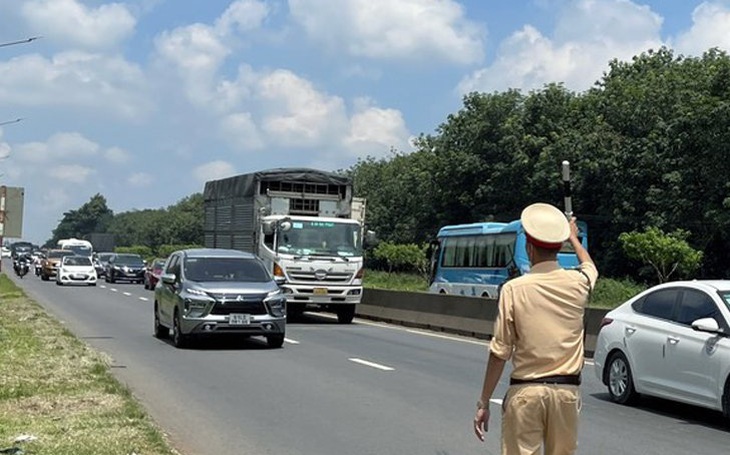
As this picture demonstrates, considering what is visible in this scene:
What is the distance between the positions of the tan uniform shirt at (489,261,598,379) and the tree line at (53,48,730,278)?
38.0 meters

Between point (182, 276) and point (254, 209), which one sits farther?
point (254, 209)

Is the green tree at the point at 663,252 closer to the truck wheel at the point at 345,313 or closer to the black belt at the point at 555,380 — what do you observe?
the truck wheel at the point at 345,313

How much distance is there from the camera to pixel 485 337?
904 inches

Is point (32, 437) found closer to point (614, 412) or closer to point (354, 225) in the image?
point (614, 412)

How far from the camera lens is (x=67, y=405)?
10797mm

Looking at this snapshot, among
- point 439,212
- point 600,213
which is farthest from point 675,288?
point 439,212

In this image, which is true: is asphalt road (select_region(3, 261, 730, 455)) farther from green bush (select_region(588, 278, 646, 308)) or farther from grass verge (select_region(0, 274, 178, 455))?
green bush (select_region(588, 278, 646, 308))

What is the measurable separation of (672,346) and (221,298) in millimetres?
8794

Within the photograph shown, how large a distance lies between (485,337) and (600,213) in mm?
31013

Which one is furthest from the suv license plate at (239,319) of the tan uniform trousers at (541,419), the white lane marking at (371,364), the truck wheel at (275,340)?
the tan uniform trousers at (541,419)

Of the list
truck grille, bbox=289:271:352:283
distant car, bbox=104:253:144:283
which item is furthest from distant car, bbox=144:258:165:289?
truck grille, bbox=289:271:352:283

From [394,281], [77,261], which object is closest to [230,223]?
[394,281]

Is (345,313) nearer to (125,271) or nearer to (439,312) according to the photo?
(439,312)

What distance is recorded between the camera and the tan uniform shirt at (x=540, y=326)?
16.5 feet
